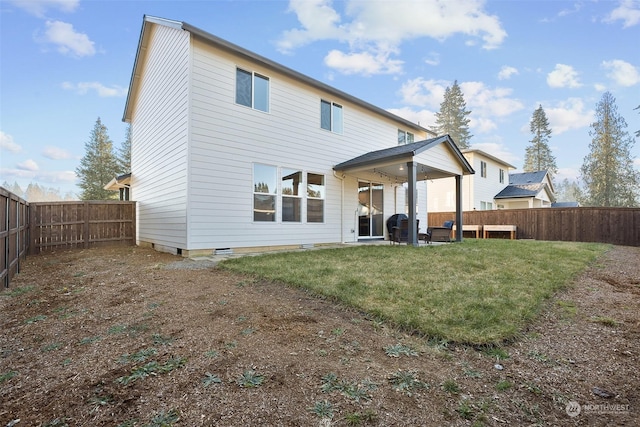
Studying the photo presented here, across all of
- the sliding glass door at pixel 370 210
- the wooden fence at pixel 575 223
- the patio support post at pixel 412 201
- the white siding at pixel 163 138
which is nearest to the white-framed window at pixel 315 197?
the sliding glass door at pixel 370 210

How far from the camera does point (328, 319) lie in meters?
3.24

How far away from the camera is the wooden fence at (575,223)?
12398mm

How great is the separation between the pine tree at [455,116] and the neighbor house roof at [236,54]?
90.2 ft

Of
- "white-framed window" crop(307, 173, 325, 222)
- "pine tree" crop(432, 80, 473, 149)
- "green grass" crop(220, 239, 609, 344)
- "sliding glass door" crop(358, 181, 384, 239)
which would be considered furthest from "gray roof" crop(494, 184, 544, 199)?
"white-framed window" crop(307, 173, 325, 222)

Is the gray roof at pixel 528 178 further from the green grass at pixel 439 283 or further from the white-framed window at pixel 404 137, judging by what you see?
the green grass at pixel 439 283

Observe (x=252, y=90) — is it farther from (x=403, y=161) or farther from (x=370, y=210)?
(x=370, y=210)

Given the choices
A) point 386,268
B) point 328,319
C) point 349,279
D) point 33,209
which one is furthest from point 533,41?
point 33,209

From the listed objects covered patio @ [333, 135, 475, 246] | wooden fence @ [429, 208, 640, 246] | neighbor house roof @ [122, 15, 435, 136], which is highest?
neighbor house roof @ [122, 15, 435, 136]

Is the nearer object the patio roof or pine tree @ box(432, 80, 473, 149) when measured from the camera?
the patio roof

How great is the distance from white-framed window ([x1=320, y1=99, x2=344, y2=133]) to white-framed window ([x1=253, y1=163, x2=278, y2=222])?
279 cm

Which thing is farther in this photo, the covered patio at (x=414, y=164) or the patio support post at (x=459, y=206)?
the patio support post at (x=459, y=206)

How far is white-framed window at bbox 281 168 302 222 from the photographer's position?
8932 mm

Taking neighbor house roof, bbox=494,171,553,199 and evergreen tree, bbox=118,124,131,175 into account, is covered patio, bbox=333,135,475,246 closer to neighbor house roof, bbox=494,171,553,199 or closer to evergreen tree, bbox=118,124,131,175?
neighbor house roof, bbox=494,171,553,199

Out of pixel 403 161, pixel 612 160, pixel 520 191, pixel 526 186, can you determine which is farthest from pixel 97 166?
pixel 612 160
